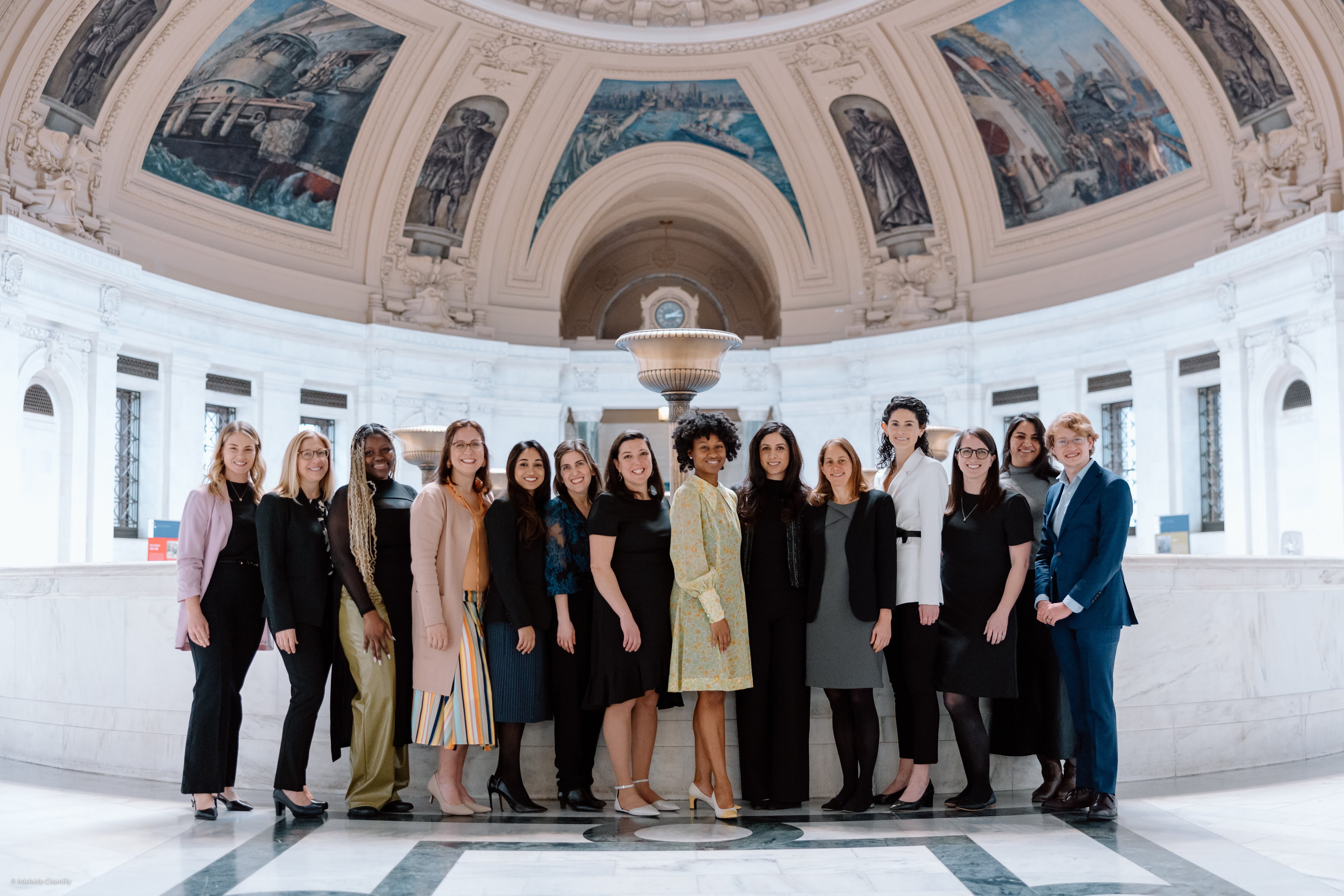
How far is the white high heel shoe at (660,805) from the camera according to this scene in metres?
5.93

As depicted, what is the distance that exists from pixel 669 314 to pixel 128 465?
1142 cm

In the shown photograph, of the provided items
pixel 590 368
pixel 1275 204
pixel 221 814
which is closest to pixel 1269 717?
pixel 221 814

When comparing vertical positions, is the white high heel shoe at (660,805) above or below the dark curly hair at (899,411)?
below

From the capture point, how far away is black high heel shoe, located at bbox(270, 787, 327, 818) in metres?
5.79

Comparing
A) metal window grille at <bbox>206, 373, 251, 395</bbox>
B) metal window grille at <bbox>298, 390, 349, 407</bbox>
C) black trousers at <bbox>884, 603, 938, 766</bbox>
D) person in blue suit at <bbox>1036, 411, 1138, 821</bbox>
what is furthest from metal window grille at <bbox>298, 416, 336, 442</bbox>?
person in blue suit at <bbox>1036, 411, 1138, 821</bbox>

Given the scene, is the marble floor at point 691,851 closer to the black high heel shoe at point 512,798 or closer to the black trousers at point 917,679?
the black high heel shoe at point 512,798

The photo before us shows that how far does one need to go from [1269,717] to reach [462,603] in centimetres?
526

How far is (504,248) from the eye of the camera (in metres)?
22.3

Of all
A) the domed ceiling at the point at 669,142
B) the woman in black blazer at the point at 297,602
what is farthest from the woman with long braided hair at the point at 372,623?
the domed ceiling at the point at 669,142

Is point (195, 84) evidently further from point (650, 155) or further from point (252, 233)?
point (650, 155)

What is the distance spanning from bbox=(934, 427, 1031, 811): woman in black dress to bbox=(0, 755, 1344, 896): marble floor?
427mm

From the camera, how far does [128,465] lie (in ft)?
57.3

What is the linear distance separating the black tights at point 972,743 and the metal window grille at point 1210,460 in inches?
514

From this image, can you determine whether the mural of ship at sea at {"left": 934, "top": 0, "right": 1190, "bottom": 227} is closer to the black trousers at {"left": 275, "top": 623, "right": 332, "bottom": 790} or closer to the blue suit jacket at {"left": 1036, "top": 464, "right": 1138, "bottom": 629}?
the blue suit jacket at {"left": 1036, "top": 464, "right": 1138, "bottom": 629}
